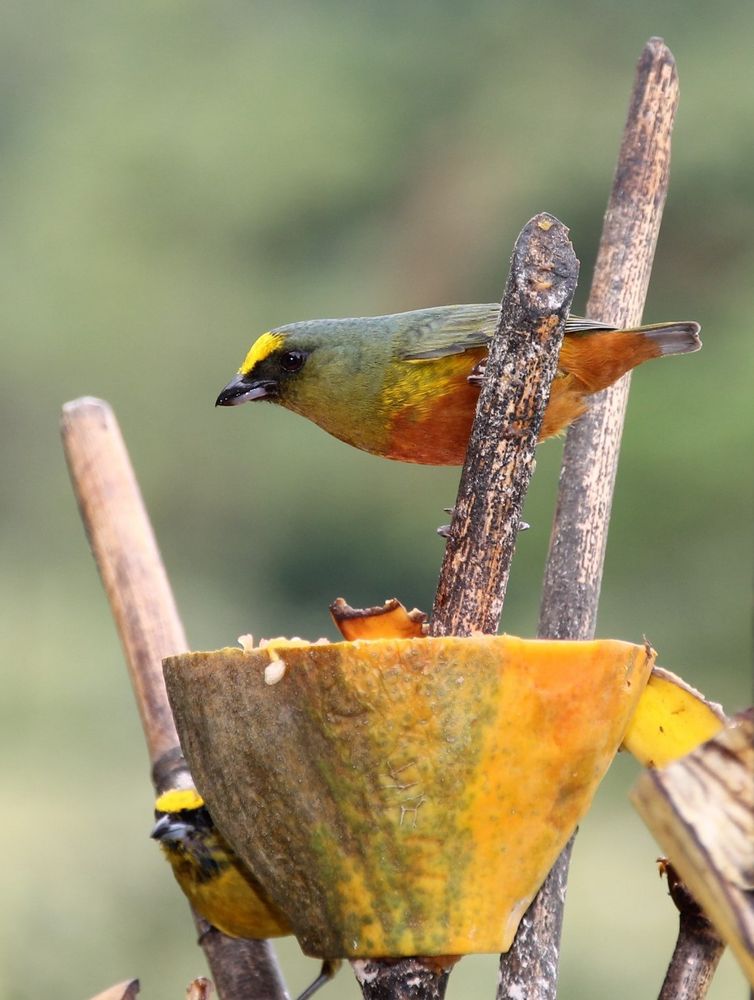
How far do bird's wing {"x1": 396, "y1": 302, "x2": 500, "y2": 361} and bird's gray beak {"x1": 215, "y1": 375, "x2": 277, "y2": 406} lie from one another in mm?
231

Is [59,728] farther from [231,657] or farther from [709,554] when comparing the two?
[231,657]

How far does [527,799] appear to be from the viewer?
96 cm

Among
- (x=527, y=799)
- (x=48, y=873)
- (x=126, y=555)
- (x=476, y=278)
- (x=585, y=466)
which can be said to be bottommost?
(x=48, y=873)

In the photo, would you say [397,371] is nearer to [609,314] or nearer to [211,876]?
[609,314]

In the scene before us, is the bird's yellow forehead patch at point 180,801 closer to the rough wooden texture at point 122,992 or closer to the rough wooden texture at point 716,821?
the rough wooden texture at point 122,992

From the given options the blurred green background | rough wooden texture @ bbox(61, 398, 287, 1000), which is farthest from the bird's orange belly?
the blurred green background

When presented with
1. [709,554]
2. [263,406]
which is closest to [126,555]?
[709,554]

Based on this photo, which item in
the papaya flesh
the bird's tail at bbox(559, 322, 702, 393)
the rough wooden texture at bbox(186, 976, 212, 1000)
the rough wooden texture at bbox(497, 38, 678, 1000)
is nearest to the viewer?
the papaya flesh

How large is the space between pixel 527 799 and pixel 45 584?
304 inches

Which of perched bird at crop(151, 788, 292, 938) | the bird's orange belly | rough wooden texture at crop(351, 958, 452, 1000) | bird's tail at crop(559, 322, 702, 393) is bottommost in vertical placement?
perched bird at crop(151, 788, 292, 938)

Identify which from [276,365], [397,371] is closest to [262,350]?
[276,365]

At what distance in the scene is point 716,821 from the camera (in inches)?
25.0

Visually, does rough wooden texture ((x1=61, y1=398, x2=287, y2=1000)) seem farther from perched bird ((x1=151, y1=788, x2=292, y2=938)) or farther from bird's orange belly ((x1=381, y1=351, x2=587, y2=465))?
bird's orange belly ((x1=381, y1=351, x2=587, y2=465))

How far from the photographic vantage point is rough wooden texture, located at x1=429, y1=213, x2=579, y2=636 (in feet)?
3.22
